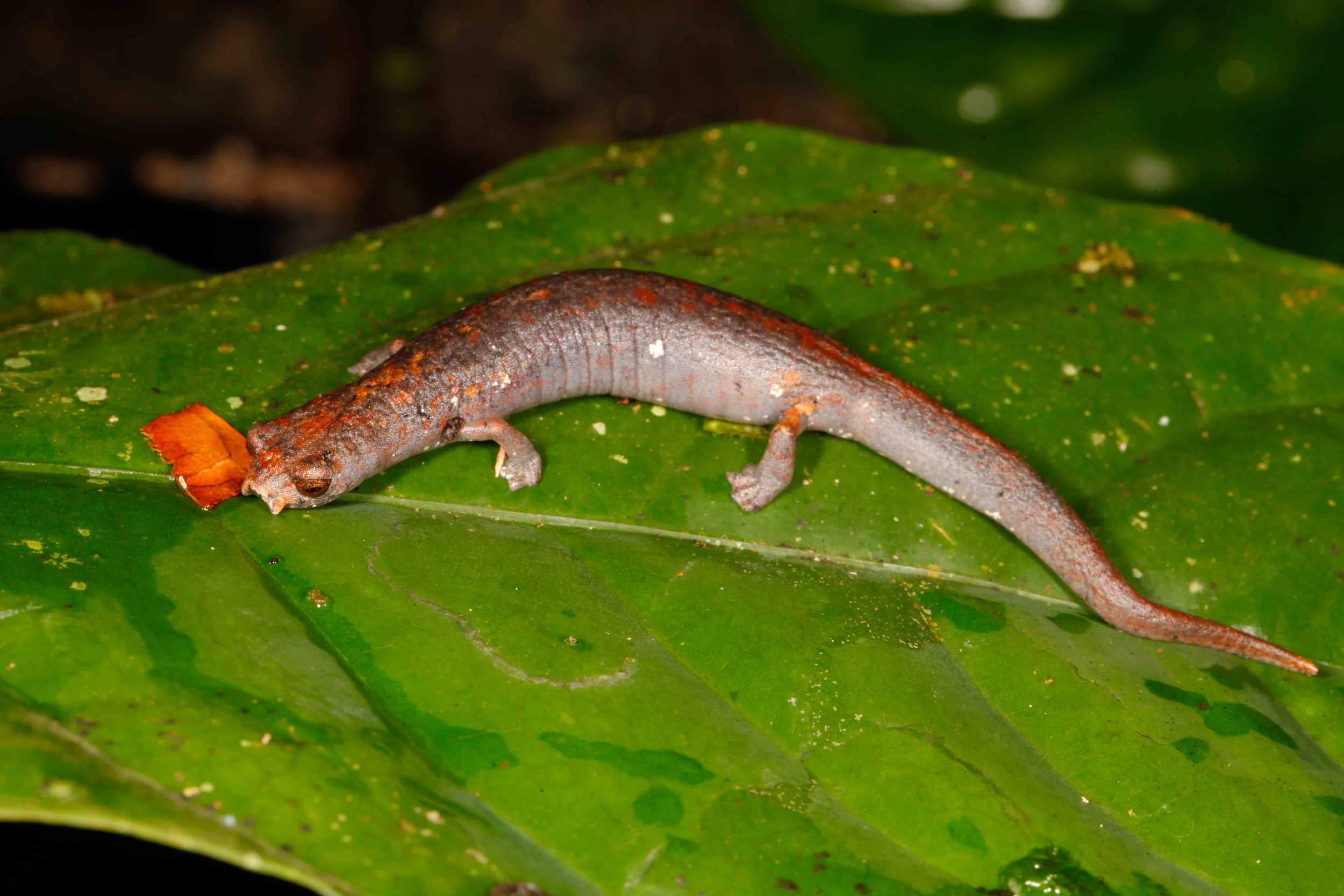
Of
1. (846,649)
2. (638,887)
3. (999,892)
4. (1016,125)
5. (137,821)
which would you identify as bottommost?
(137,821)

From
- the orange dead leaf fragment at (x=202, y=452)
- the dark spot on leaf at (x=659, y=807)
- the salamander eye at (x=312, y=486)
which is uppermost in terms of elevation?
the salamander eye at (x=312, y=486)

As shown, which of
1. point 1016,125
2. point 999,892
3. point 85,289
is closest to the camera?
point 999,892

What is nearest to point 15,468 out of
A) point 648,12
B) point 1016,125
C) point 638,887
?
point 638,887

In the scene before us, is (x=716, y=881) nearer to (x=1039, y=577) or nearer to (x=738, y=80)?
(x=1039, y=577)

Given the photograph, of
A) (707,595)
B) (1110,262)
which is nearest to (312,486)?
(707,595)

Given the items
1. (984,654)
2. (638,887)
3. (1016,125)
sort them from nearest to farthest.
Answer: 1. (638,887)
2. (984,654)
3. (1016,125)

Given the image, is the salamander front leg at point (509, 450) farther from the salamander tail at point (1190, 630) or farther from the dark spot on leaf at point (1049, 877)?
the salamander tail at point (1190, 630)

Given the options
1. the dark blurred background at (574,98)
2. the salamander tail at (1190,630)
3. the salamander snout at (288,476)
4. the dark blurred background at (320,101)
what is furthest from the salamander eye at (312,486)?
the dark blurred background at (320,101)
